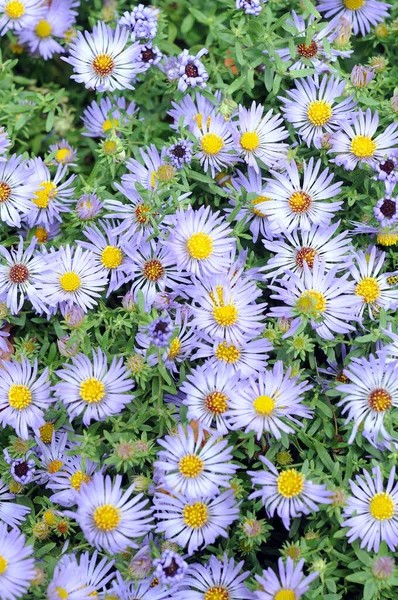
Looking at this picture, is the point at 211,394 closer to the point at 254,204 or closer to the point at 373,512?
the point at 373,512

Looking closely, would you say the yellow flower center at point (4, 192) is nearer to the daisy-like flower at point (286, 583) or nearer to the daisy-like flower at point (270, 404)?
the daisy-like flower at point (270, 404)

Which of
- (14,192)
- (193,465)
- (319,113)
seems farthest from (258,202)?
(193,465)

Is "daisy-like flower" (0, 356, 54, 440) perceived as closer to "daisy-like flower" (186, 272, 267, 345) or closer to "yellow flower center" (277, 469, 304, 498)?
"daisy-like flower" (186, 272, 267, 345)

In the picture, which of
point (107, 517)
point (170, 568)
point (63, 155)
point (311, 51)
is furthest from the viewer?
point (63, 155)

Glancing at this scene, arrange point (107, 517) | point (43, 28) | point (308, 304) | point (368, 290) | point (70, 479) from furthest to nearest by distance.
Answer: point (43, 28)
point (368, 290)
point (70, 479)
point (308, 304)
point (107, 517)

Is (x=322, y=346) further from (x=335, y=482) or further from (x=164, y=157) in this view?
(x=164, y=157)

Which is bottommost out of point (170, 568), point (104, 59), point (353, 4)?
point (170, 568)

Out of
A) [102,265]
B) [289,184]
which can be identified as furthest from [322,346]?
[102,265]
